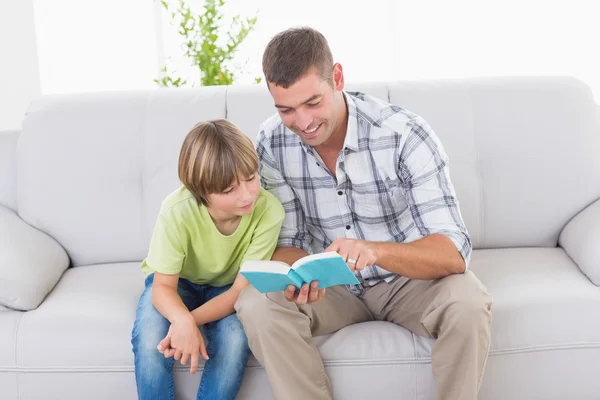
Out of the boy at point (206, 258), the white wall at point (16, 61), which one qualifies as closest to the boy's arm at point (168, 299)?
the boy at point (206, 258)

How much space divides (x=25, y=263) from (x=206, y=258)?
0.53 m

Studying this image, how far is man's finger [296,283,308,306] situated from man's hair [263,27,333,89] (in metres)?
0.48

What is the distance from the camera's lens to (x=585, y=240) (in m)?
2.10

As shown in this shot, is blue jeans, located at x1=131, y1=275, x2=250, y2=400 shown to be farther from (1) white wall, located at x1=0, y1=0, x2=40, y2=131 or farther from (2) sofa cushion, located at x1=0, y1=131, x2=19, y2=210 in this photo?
(1) white wall, located at x1=0, y1=0, x2=40, y2=131

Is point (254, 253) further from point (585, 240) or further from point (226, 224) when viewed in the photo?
point (585, 240)

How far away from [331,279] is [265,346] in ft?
0.82

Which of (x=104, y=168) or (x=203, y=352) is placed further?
(x=104, y=168)

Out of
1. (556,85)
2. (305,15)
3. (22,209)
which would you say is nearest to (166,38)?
(305,15)

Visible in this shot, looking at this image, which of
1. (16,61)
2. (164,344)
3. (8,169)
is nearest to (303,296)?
(164,344)

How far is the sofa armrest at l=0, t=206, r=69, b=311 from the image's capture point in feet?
6.39

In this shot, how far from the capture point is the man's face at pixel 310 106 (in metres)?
1.74

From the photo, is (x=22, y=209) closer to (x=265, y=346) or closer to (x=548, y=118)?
(x=265, y=346)

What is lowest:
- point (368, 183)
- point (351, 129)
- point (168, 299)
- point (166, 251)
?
point (168, 299)

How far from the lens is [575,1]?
12.9 ft
